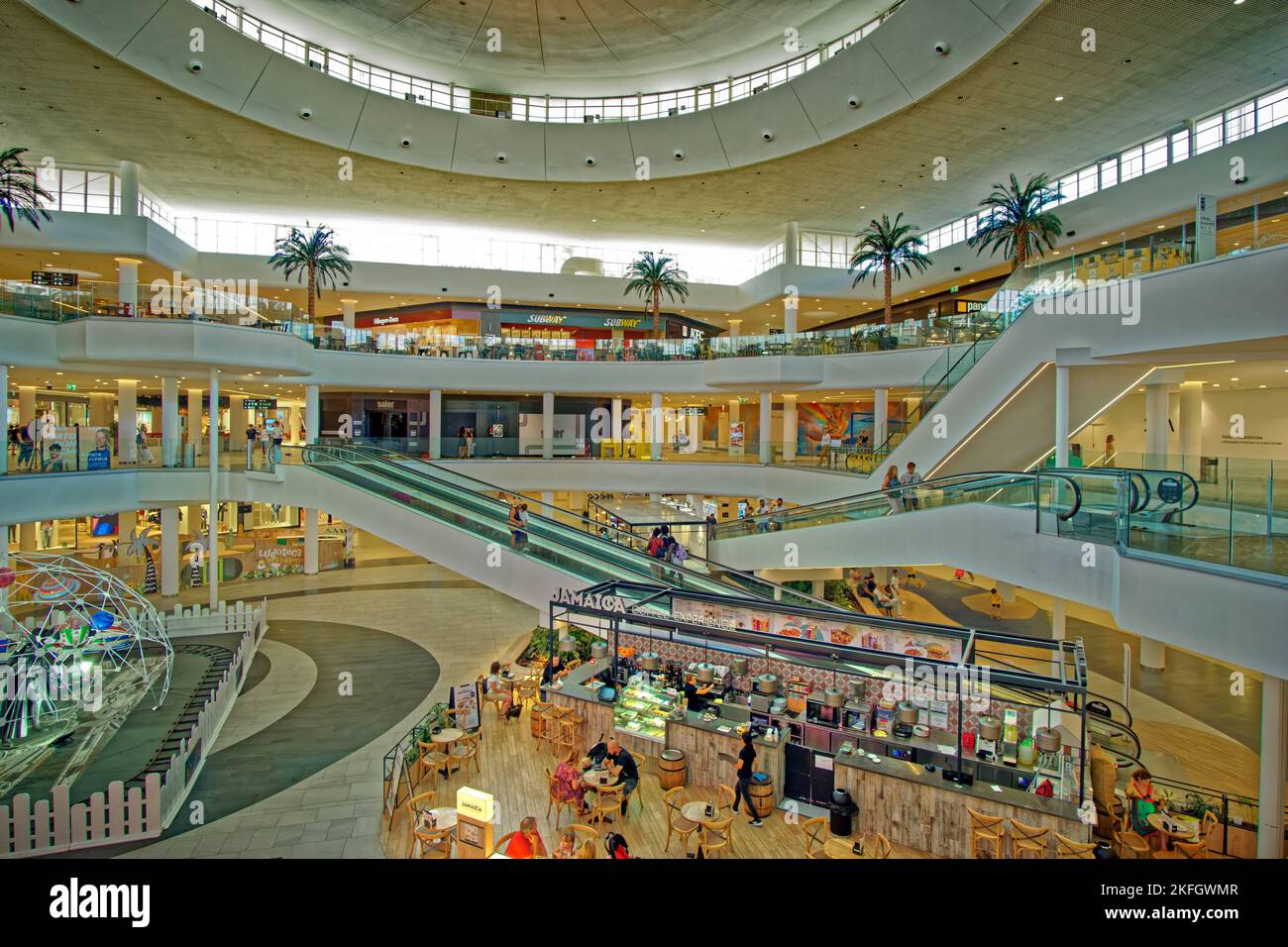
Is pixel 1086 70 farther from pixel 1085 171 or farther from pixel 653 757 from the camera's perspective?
pixel 653 757

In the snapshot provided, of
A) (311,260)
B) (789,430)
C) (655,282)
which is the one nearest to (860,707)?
(789,430)

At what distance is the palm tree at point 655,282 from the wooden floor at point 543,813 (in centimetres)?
2182

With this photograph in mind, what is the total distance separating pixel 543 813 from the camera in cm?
995

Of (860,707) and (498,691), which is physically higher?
(860,707)

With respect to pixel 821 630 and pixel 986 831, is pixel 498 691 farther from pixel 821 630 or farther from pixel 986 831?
pixel 986 831

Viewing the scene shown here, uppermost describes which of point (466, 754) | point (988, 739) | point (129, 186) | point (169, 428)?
point (129, 186)

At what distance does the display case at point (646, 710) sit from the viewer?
11.3 meters

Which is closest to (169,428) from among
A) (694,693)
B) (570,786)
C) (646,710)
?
(646,710)

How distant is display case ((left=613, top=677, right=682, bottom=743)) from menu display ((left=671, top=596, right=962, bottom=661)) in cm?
142

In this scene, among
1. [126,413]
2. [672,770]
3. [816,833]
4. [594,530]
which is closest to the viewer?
[816,833]

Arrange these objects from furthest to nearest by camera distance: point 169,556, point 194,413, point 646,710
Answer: point 194,413, point 169,556, point 646,710

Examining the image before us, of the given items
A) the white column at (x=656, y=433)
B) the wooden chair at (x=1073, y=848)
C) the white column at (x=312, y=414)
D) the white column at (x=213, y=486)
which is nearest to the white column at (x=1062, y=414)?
the wooden chair at (x=1073, y=848)

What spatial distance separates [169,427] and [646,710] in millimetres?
20179

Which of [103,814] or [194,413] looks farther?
[194,413]
